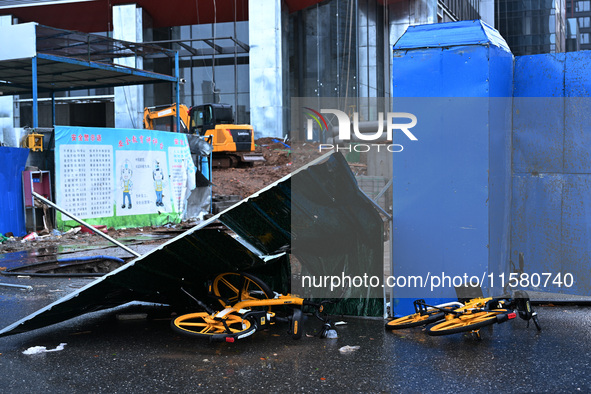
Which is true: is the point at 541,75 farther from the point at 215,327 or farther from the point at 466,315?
the point at 215,327

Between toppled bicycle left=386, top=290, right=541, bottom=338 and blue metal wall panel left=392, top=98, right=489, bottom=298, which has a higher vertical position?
blue metal wall panel left=392, top=98, right=489, bottom=298

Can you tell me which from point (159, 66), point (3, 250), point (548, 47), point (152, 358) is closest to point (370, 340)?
point (152, 358)

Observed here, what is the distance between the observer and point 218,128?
2697cm

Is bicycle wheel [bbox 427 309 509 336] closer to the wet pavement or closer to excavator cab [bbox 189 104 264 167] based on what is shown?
the wet pavement

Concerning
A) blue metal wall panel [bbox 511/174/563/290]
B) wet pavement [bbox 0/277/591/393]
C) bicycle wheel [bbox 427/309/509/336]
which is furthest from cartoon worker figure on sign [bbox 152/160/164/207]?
bicycle wheel [bbox 427/309/509/336]

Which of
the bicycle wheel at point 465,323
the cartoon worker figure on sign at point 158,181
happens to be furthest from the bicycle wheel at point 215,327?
the cartoon worker figure on sign at point 158,181

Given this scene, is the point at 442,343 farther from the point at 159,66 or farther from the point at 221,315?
the point at 159,66

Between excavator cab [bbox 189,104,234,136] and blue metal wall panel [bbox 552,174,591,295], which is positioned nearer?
blue metal wall panel [bbox 552,174,591,295]

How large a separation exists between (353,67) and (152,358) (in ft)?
116

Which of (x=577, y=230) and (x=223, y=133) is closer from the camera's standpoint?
(x=577, y=230)

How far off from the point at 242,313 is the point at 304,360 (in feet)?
2.92

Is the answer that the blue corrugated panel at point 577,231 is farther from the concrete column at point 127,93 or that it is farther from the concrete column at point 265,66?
the concrete column at point 127,93

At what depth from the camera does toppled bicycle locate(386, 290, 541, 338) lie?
5551 mm

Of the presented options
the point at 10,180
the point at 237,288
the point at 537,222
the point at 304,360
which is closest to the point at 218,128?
the point at 10,180
